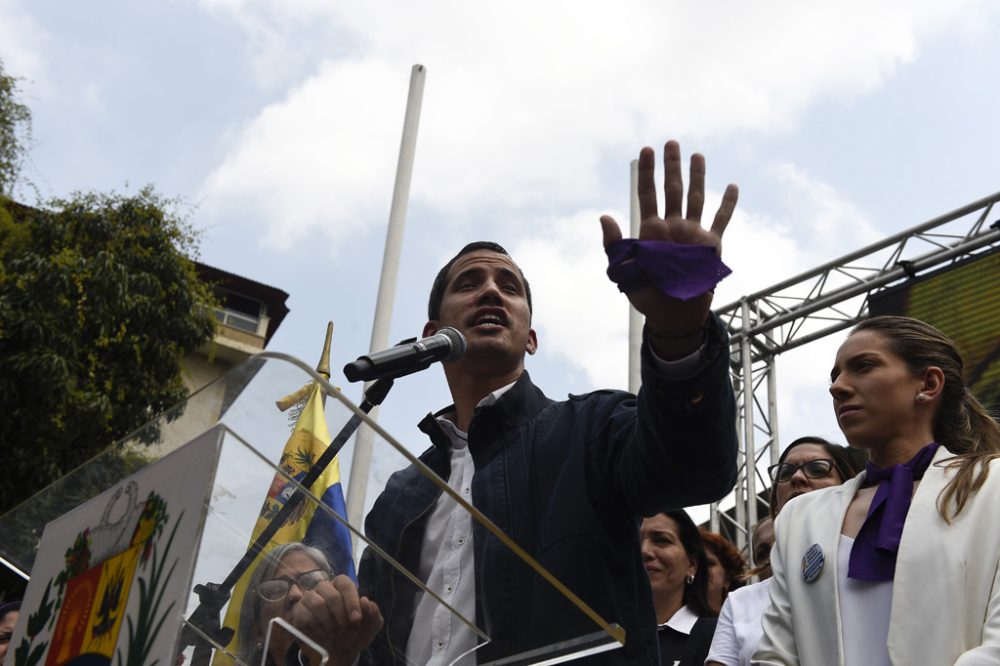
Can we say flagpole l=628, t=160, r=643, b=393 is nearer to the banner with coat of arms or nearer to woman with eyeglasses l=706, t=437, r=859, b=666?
woman with eyeglasses l=706, t=437, r=859, b=666

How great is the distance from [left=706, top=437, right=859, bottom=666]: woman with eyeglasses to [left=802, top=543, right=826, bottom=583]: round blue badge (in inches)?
33.0

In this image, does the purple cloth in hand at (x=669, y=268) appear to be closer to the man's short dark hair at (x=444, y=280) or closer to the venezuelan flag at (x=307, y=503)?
the venezuelan flag at (x=307, y=503)

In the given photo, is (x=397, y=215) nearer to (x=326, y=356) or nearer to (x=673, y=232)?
(x=326, y=356)

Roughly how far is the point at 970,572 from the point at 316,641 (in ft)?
4.87

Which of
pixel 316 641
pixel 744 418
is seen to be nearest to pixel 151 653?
pixel 316 641

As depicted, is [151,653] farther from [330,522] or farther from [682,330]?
[682,330]

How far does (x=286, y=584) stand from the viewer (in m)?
1.46

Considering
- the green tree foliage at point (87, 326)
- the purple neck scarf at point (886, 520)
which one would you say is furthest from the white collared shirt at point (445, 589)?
the green tree foliage at point (87, 326)

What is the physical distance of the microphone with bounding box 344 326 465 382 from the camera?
2.22m

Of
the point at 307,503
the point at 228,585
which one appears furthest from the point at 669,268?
the point at 228,585

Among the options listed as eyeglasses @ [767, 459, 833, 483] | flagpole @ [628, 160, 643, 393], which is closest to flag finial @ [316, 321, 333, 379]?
eyeglasses @ [767, 459, 833, 483]

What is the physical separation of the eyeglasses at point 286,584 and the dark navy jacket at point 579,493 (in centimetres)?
9

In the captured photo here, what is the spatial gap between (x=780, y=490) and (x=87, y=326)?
41.2 feet

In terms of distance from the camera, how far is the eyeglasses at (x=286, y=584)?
1443mm
